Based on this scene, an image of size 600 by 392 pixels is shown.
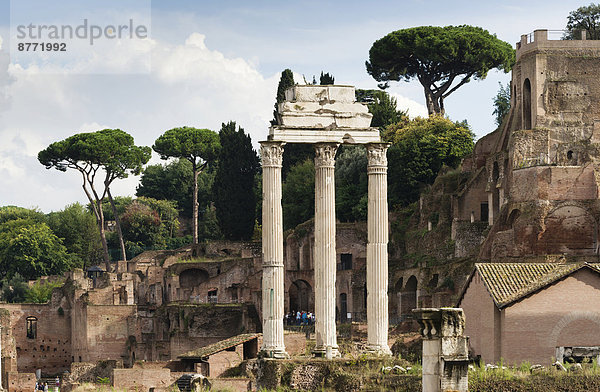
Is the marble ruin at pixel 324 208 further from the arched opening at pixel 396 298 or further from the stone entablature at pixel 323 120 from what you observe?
the arched opening at pixel 396 298

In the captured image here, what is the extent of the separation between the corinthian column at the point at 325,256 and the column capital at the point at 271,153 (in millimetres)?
898

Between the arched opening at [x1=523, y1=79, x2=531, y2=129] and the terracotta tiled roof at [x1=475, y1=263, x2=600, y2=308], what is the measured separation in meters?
20.3

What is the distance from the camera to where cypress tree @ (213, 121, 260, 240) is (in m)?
72.4

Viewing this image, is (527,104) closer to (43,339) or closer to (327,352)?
(43,339)

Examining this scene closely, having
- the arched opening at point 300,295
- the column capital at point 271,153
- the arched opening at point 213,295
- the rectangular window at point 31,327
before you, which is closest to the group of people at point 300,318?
the arched opening at point 300,295

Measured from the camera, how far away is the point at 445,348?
25062 mm

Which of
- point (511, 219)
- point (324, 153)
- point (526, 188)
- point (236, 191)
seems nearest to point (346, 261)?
point (236, 191)

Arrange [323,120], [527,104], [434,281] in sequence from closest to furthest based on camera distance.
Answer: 1. [323,120]
2. [434,281]
3. [527,104]

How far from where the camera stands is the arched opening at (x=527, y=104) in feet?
196

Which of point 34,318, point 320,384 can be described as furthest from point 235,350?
point 34,318

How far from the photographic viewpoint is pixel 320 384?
1303 inches

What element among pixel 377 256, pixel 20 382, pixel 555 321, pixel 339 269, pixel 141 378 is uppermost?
pixel 377 256

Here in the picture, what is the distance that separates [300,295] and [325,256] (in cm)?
3090

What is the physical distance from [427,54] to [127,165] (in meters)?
18.1
